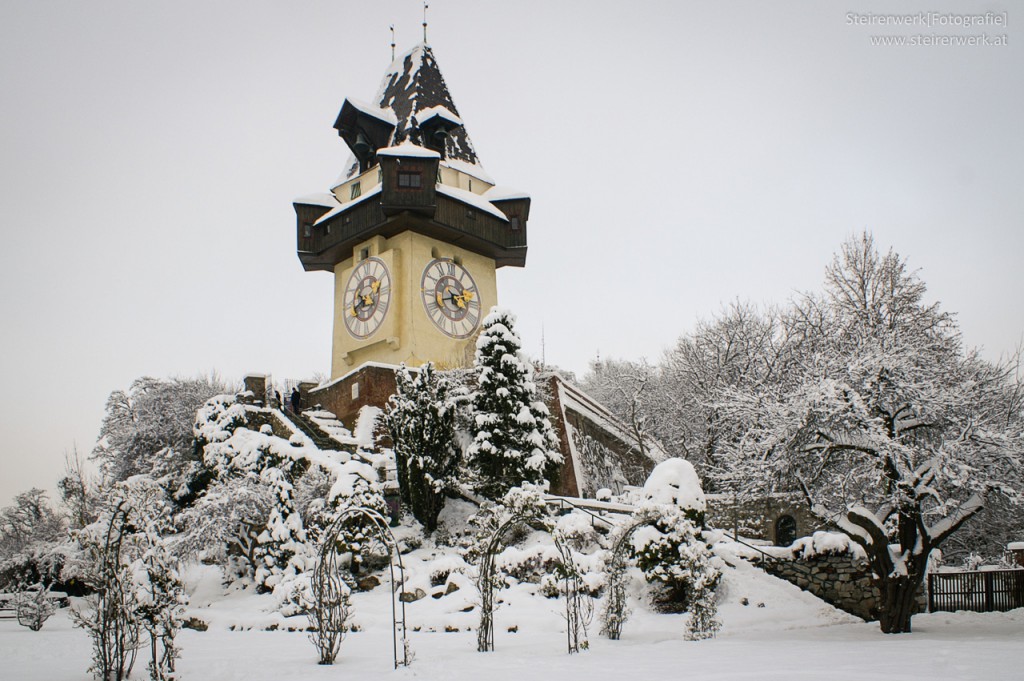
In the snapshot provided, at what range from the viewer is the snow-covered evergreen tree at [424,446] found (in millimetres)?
20031

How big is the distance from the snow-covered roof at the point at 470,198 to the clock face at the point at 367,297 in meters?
3.32

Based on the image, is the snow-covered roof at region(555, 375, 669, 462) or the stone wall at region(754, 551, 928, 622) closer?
the stone wall at region(754, 551, 928, 622)

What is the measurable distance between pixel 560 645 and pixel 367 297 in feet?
62.2

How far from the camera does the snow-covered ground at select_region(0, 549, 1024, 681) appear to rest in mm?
9273

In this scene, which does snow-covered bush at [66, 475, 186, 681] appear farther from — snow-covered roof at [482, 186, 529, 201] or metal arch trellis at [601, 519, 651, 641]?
snow-covered roof at [482, 186, 529, 201]

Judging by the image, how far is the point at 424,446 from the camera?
20234 millimetres

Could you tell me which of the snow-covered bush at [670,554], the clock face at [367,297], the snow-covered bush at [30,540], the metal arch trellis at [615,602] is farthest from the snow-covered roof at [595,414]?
the snow-covered bush at [30,540]

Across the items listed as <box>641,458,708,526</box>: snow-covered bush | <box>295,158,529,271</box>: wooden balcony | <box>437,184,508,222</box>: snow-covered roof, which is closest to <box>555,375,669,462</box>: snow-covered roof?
<box>295,158,529,271</box>: wooden balcony

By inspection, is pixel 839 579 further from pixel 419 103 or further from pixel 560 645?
pixel 419 103

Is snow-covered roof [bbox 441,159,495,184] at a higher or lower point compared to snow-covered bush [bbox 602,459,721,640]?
higher

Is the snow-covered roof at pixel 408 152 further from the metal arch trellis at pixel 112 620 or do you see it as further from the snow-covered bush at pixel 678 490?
the metal arch trellis at pixel 112 620

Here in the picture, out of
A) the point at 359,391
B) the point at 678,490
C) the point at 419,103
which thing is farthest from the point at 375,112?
the point at 678,490

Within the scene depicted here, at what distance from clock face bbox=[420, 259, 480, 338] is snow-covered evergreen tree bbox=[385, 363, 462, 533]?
8005mm

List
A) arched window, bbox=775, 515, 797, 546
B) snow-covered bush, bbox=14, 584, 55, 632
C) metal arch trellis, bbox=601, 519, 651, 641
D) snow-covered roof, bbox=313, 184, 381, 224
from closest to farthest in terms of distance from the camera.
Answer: metal arch trellis, bbox=601, 519, 651, 641 → snow-covered bush, bbox=14, 584, 55, 632 → arched window, bbox=775, 515, 797, 546 → snow-covered roof, bbox=313, 184, 381, 224
